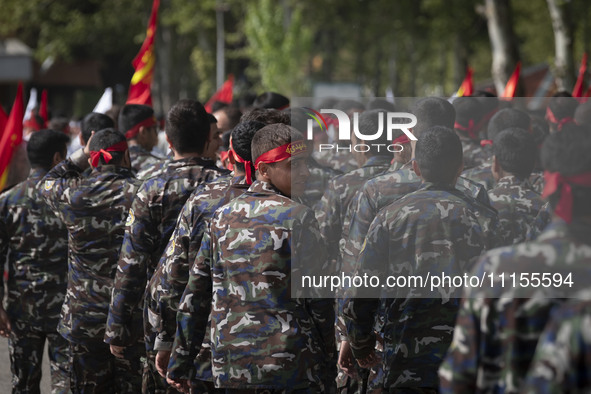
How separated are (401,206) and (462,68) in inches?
1652

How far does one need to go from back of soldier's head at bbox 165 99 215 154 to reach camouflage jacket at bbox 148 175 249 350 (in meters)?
0.82

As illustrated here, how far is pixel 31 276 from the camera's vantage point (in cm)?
689

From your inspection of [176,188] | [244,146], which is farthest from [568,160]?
[176,188]

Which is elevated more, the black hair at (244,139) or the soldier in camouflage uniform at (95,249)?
the black hair at (244,139)

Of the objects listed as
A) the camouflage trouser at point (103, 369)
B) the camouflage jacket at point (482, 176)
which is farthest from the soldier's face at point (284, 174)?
the camouflage jacket at point (482, 176)

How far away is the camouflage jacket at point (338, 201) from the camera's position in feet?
20.1

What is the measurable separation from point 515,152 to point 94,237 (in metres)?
2.67

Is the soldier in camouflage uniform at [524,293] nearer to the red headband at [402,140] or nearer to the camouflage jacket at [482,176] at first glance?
the red headband at [402,140]

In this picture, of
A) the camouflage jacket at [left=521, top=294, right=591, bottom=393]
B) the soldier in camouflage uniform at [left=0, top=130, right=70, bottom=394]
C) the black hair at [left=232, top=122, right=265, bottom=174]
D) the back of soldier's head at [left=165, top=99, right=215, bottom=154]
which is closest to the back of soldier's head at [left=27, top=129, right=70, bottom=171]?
the soldier in camouflage uniform at [left=0, top=130, right=70, bottom=394]

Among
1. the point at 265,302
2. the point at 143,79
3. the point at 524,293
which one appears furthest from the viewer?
the point at 143,79

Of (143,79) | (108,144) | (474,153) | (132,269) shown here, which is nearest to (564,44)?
(143,79)

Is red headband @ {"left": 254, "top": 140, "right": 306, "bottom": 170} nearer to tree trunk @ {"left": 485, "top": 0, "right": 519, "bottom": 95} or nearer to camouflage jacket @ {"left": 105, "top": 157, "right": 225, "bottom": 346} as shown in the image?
camouflage jacket @ {"left": 105, "top": 157, "right": 225, "bottom": 346}

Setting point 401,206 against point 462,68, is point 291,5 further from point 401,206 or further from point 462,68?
point 401,206

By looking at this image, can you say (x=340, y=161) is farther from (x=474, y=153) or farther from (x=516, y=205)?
(x=516, y=205)
